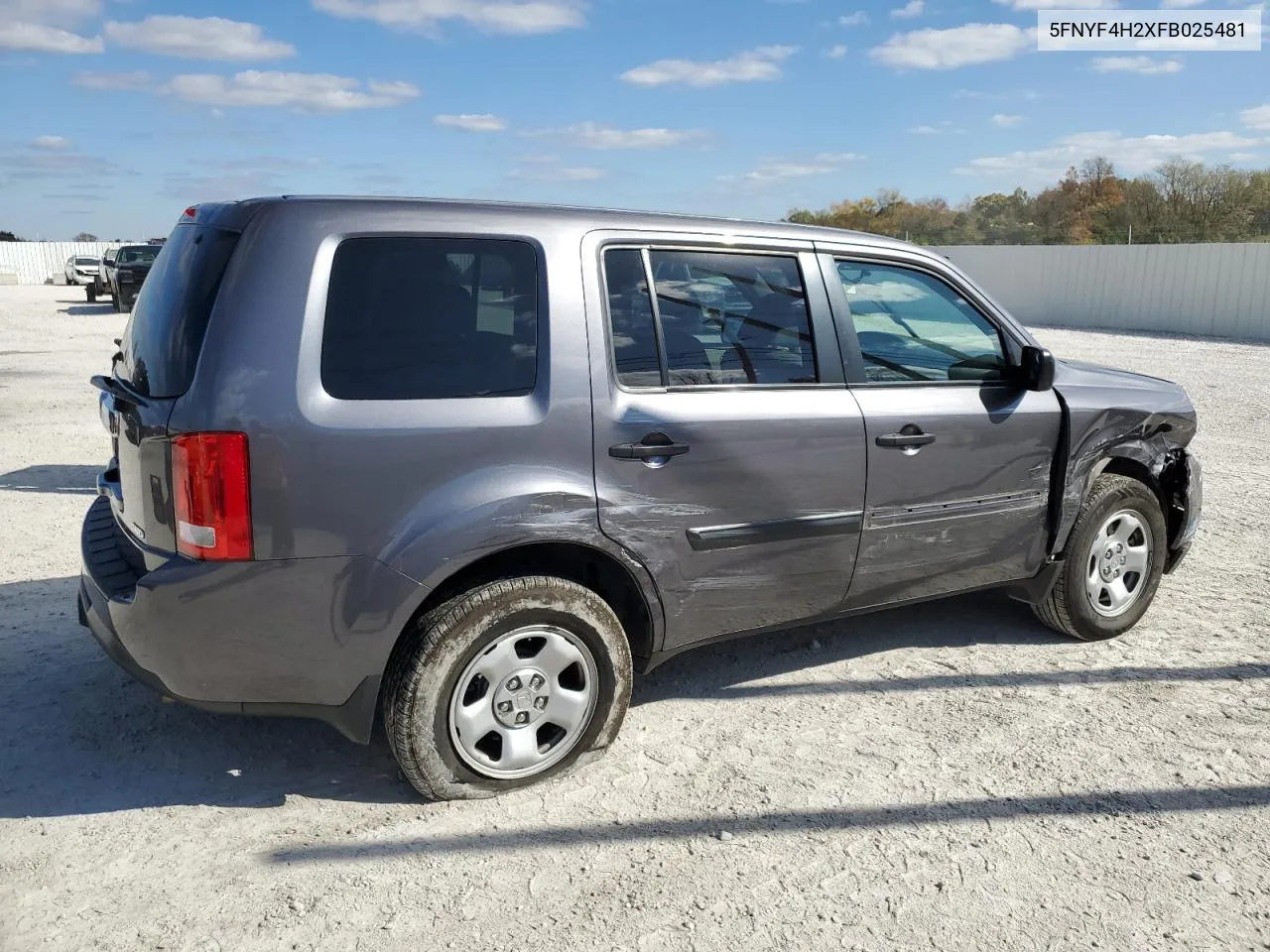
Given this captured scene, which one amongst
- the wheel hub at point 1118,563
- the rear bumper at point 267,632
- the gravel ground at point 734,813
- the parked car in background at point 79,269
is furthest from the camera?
the parked car in background at point 79,269

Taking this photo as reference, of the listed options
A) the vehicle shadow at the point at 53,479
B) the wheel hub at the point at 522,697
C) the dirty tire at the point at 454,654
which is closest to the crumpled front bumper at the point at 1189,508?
the dirty tire at the point at 454,654

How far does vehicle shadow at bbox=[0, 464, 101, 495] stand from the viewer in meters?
7.36

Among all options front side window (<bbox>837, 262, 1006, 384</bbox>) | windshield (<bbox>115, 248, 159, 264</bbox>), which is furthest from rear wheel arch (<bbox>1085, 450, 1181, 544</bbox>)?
windshield (<bbox>115, 248, 159, 264</bbox>)

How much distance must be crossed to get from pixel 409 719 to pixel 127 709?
4.86 ft

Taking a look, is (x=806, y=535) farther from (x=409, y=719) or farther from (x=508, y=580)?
(x=409, y=719)

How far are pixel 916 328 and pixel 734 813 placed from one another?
2.21 m

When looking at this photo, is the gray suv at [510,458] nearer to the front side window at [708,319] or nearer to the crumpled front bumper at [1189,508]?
the front side window at [708,319]

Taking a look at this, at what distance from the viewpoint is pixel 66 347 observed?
59.7ft

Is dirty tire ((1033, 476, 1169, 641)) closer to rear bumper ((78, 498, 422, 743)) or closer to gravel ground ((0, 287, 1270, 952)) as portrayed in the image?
gravel ground ((0, 287, 1270, 952))

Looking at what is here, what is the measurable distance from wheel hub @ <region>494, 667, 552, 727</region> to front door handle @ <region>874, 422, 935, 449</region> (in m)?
1.54

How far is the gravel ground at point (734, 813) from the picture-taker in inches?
110

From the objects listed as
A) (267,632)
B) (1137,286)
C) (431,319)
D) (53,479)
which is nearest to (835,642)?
(431,319)

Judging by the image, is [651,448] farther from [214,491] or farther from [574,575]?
[214,491]

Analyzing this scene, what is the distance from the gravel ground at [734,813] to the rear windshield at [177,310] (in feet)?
4.47
